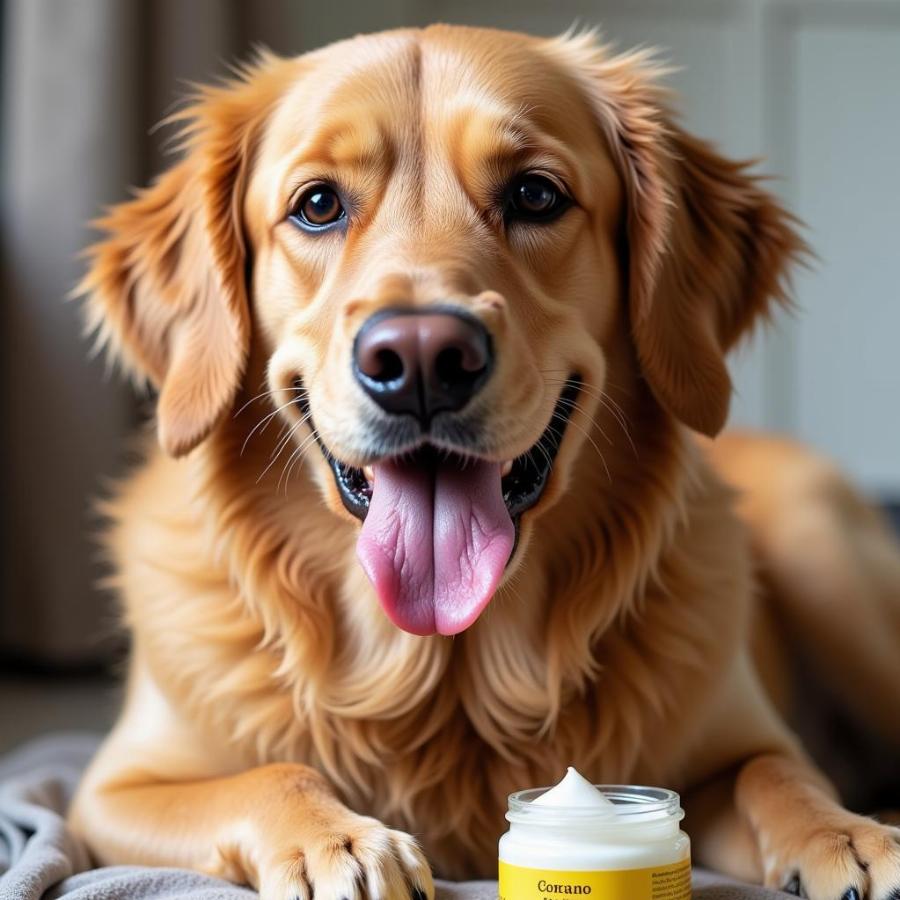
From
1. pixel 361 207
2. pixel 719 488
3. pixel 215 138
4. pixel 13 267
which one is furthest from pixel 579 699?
pixel 13 267

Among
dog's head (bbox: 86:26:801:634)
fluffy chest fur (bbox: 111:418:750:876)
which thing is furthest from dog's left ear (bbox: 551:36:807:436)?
fluffy chest fur (bbox: 111:418:750:876)

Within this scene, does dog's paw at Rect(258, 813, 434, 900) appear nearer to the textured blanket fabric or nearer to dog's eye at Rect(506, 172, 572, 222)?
the textured blanket fabric

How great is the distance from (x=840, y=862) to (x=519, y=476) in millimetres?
546

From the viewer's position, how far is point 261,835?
1.44 metres

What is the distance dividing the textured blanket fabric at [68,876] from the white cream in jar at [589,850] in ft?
0.71

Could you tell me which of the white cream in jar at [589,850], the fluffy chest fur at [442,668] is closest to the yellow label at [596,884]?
the white cream in jar at [589,850]

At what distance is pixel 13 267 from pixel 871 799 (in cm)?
237

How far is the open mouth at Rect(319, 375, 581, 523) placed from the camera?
60.4 inches

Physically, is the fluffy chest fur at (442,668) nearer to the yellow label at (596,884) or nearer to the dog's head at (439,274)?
the dog's head at (439,274)

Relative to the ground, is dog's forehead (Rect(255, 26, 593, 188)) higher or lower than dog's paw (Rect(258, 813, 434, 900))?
higher

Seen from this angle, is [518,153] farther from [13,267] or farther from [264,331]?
[13,267]

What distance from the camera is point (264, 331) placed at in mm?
1731

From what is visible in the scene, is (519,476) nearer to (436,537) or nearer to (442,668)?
(436,537)

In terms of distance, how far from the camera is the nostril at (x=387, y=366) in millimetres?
1331
